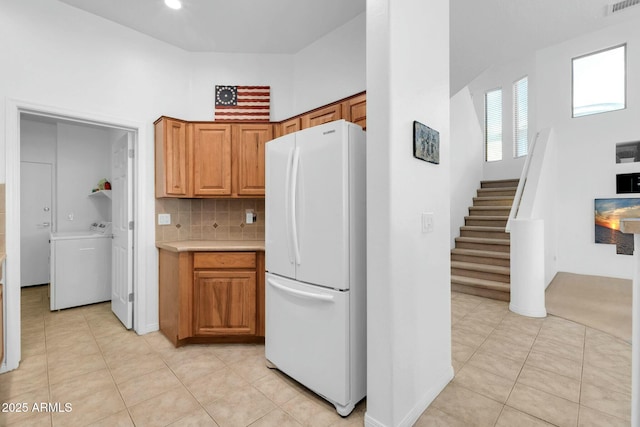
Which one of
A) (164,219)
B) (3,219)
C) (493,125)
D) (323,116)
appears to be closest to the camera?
(3,219)

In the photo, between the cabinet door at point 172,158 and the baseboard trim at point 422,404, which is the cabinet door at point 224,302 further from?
the baseboard trim at point 422,404

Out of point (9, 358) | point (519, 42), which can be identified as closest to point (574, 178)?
point (519, 42)

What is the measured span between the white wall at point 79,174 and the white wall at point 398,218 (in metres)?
4.92

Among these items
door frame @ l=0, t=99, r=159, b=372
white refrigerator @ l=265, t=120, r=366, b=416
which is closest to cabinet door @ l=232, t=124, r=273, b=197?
door frame @ l=0, t=99, r=159, b=372

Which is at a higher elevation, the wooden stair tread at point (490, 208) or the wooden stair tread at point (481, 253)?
the wooden stair tread at point (490, 208)

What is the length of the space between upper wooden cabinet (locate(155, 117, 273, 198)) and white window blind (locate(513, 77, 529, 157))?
6747 millimetres

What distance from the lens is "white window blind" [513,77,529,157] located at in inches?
279

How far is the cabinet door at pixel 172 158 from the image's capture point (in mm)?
2965

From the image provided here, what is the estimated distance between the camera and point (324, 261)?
6.18 feet

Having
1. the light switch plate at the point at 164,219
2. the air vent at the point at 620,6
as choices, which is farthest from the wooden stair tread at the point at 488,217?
the light switch plate at the point at 164,219

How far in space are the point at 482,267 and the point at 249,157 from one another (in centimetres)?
366

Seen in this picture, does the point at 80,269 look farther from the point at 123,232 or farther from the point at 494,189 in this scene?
the point at 494,189

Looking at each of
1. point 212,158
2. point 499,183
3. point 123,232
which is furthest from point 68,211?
point 499,183

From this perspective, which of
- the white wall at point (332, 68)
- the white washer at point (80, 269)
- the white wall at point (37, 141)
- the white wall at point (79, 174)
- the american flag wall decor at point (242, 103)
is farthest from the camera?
the white wall at point (79, 174)
